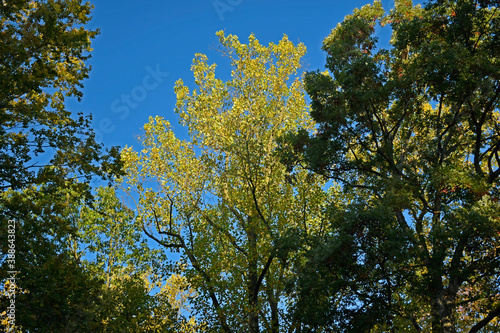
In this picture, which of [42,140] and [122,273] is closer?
[42,140]

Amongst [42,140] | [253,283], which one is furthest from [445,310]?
[42,140]

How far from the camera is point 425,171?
13.8 metres

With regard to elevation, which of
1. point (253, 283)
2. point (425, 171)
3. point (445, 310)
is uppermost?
point (425, 171)

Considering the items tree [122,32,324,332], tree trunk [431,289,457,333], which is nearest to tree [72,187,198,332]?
tree [122,32,324,332]

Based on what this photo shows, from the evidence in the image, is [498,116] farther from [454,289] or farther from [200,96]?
[200,96]

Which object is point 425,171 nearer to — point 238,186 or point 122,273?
point 238,186

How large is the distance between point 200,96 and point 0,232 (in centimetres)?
1300

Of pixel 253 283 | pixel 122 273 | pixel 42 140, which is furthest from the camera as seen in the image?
pixel 122 273

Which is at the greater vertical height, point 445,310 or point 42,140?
point 42,140

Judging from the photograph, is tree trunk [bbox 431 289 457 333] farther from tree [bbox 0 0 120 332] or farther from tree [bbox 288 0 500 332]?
tree [bbox 0 0 120 332]

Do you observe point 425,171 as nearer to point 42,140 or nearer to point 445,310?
point 445,310

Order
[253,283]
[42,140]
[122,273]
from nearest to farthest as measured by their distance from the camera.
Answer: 1. [42,140]
2. [253,283]
3. [122,273]

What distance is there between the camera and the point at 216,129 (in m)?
20.4

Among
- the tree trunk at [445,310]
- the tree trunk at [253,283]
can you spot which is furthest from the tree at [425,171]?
the tree trunk at [253,283]
